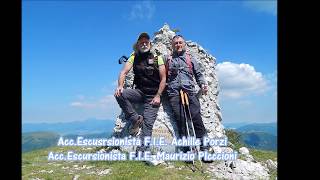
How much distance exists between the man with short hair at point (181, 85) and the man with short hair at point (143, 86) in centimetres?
40

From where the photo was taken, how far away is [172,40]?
13961 millimetres

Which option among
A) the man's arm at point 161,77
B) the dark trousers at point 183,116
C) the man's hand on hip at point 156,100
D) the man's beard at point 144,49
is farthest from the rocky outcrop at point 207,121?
the man's beard at point 144,49

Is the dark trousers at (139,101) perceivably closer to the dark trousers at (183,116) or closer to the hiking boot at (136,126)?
the hiking boot at (136,126)

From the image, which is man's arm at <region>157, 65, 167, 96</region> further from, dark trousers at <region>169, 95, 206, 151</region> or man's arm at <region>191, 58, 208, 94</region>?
man's arm at <region>191, 58, 208, 94</region>

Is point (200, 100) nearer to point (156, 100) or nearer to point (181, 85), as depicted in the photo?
point (181, 85)

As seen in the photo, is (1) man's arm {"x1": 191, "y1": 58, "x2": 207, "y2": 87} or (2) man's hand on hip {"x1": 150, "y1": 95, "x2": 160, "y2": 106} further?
(1) man's arm {"x1": 191, "y1": 58, "x2": 207, "y2": 87}

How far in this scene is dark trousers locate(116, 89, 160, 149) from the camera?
13547 millimetres

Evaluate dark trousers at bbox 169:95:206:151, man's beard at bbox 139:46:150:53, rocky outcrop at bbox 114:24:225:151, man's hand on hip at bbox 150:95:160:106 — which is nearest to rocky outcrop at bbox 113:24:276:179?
rocky outcrop at bbox 114:24:225:151

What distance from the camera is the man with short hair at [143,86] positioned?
13367 mm

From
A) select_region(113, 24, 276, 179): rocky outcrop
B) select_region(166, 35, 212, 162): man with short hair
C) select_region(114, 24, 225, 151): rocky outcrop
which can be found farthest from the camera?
select_region(114, 24, 225, 151): rocky outcrop
